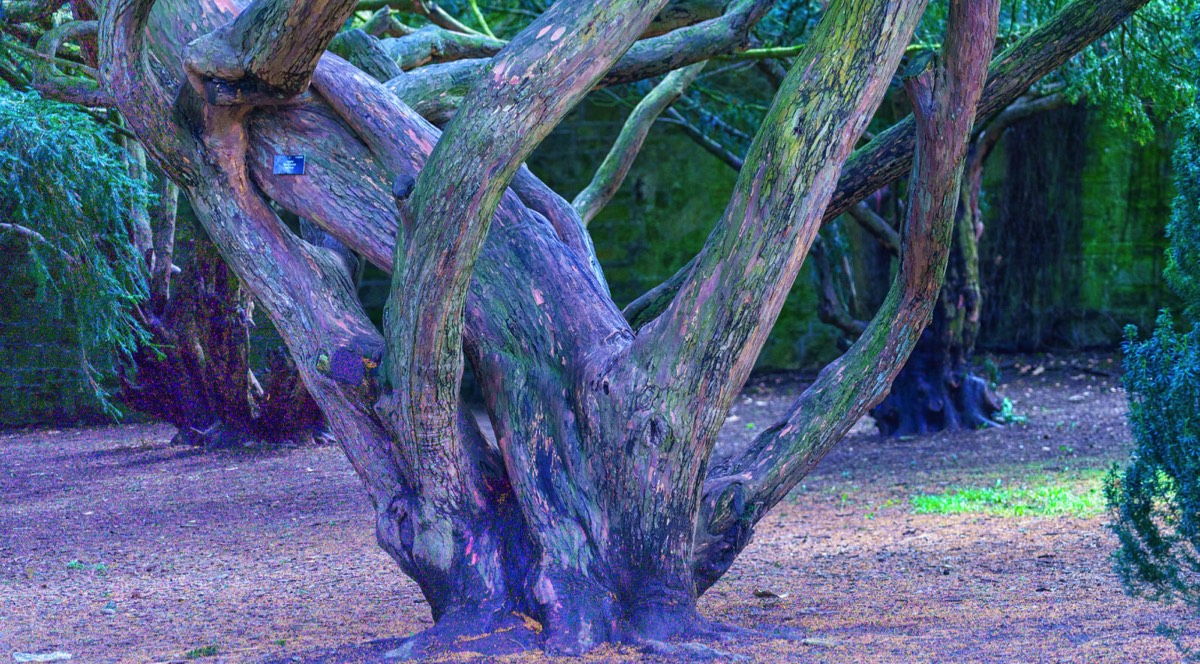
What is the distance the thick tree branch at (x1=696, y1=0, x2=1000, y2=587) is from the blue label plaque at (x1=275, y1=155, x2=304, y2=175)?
1.55 meters

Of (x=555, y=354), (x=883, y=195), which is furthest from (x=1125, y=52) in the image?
(x=555, y=354)

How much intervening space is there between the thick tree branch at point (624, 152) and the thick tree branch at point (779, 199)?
323 cm

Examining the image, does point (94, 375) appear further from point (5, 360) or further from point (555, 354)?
point (555, 354)

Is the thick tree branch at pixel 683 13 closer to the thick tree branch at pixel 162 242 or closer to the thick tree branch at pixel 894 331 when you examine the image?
the thick tree branch at pixel 894 331

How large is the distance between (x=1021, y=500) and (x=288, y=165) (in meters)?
4.19

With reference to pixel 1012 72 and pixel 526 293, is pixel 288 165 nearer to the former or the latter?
pixel 526 293

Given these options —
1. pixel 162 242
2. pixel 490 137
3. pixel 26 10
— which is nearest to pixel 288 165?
pixel 490 137

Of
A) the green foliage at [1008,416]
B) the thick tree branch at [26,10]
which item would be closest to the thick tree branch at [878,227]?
the green foliage at [1008,416]

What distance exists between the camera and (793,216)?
116 inches

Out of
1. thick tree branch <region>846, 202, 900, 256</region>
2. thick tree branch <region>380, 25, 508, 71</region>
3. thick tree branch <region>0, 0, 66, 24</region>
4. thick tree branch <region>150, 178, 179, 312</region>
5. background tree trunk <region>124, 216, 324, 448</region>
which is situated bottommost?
background tree trunk <region>124, 216, 324, 448</region>

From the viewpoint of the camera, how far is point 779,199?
2.93 m

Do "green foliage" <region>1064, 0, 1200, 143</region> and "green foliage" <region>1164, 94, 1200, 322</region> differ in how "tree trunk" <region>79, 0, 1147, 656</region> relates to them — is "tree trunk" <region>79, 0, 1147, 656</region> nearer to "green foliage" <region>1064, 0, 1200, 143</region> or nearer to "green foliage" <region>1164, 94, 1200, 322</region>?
"green foliage" <region>1164, 94, 1200, 322</region>

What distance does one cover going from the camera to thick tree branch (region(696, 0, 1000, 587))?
3271 mm

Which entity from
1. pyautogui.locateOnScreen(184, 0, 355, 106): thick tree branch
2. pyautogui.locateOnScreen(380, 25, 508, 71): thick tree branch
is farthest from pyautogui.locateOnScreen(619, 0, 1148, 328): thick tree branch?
pyautogui.locateOnScreen(380, 25, 508, 71): thick tree branch
